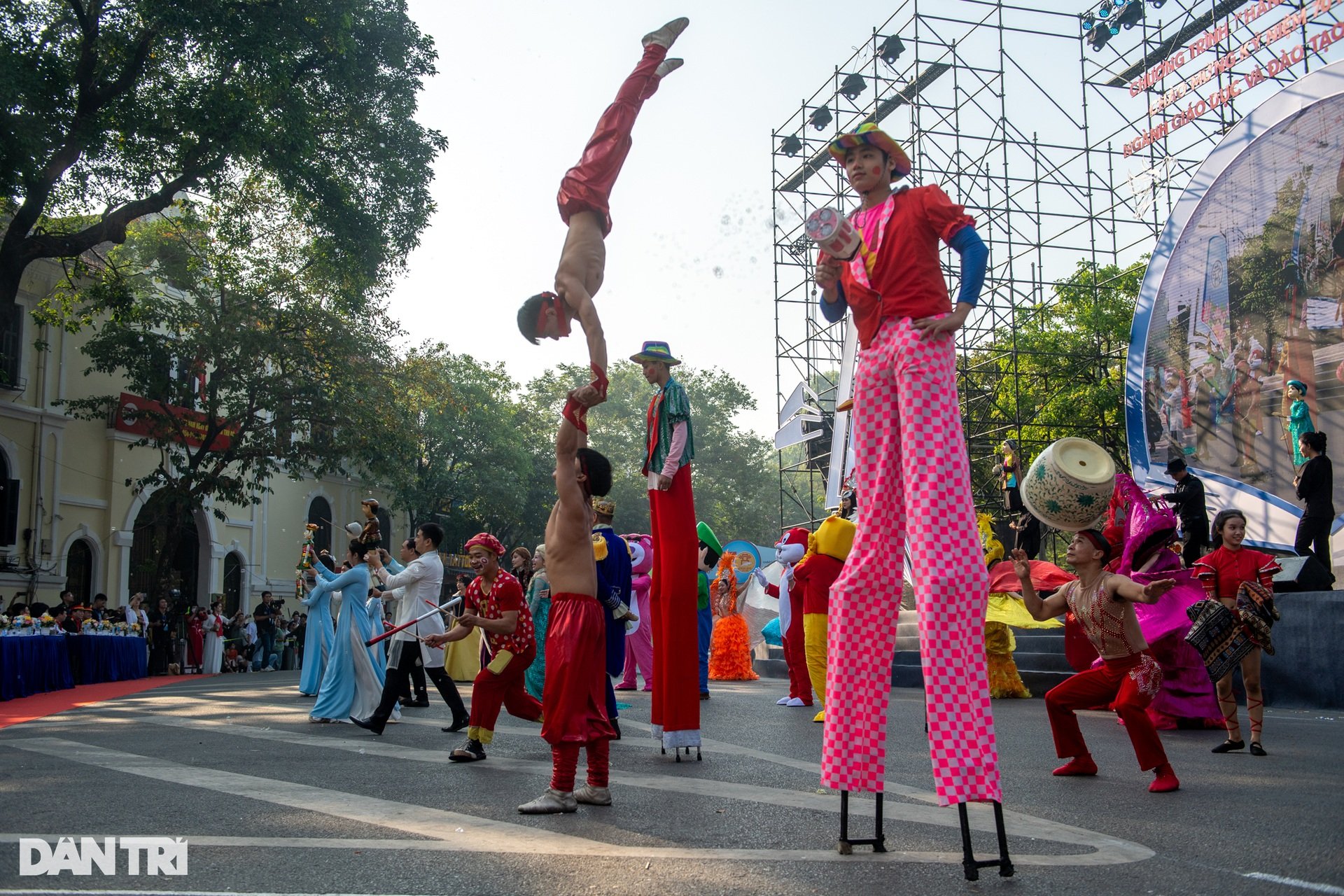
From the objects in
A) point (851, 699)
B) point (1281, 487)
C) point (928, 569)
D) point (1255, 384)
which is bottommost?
point (851, 699)

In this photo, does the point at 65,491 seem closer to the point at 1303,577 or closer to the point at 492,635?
the point at 492,635

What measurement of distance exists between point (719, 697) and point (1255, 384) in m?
10.3

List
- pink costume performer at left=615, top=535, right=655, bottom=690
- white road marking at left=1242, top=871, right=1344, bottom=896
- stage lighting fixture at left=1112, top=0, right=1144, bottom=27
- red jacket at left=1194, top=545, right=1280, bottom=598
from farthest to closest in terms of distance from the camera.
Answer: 1. stage lighting fixture at left=1112, top=0, right=1144, bottom=27
2. pink costume performer at left=615, top=535, right=655, bottom=690
3. red jacket at left=1194, top=545, right=1280, bottom=598
4. white road marking at left=1242, top=871, right=1344, bottom=896

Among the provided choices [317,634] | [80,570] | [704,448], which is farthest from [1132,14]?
[704,448]

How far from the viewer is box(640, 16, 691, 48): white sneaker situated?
5.55 metres

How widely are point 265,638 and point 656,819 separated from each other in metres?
23.7

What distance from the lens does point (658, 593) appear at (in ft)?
21.4

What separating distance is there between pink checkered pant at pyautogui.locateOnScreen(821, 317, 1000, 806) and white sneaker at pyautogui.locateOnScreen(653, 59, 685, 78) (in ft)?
7.79

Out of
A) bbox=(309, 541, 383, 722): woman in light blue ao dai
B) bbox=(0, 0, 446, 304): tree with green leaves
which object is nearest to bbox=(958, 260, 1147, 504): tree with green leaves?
bbox=(0, 0, 446, 304): tree with green leaves

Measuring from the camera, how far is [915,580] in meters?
3.67

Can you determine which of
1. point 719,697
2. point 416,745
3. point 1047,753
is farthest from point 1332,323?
point 416,745

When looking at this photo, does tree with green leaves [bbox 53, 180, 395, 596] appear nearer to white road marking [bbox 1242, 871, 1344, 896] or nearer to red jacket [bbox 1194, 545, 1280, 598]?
red jacket [bbox 1194, 545, 1280, 598]

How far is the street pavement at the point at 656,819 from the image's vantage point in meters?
3.22

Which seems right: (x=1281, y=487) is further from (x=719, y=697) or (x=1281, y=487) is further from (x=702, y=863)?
(x=702, y=863)
